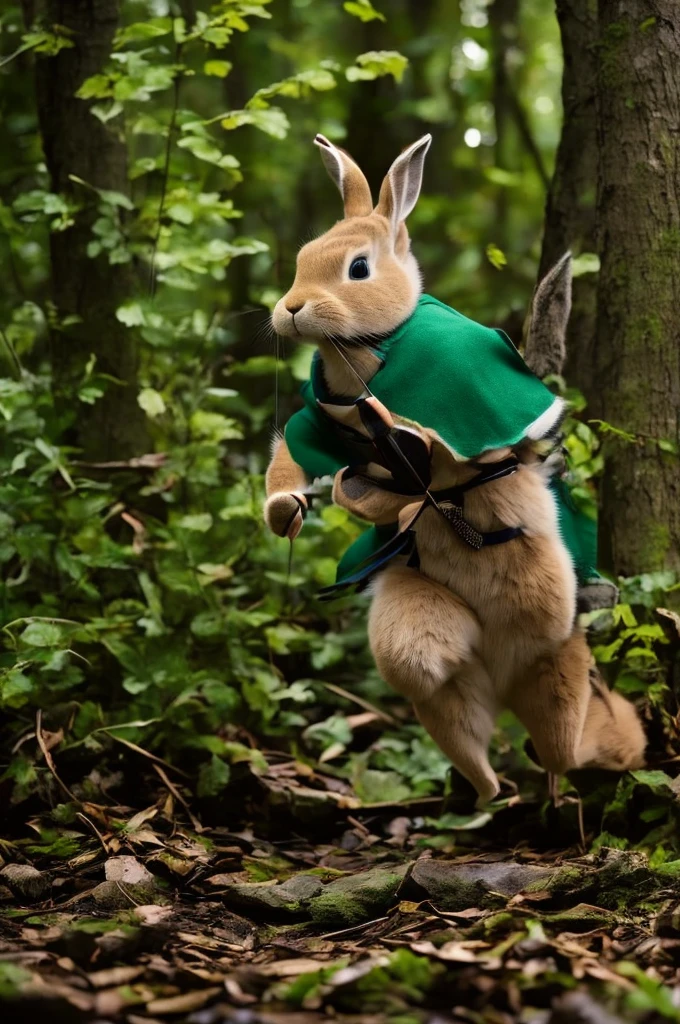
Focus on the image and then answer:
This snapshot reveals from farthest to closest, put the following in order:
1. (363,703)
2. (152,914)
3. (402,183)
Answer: (363,703) → (402,183) → (152,914)

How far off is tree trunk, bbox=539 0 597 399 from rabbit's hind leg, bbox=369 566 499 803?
156 centimetres

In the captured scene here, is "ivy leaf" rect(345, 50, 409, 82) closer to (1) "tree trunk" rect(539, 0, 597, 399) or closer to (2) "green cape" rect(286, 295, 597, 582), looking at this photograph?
(1) "tree trunk" rect(539, 0, 597, 399)

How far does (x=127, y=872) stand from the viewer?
329cm

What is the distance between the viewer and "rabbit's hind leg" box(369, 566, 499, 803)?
3.13 meters

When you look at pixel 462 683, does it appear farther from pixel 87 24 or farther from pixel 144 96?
pixel 87 24

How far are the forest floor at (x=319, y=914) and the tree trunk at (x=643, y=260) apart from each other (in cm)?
106

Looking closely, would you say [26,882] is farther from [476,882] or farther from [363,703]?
[363,703]

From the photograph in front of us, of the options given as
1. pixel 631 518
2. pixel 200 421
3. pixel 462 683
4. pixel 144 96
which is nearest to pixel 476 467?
pixel 462 683

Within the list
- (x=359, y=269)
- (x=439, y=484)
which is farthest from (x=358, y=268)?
(x=439, y=484)

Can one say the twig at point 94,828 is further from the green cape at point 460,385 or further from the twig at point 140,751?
the green cape at point 460,385

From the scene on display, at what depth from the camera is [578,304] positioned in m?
4.55

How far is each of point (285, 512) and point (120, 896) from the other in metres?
1.20

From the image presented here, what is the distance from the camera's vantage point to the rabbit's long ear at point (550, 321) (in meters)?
3.43

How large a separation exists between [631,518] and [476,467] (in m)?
0.92
